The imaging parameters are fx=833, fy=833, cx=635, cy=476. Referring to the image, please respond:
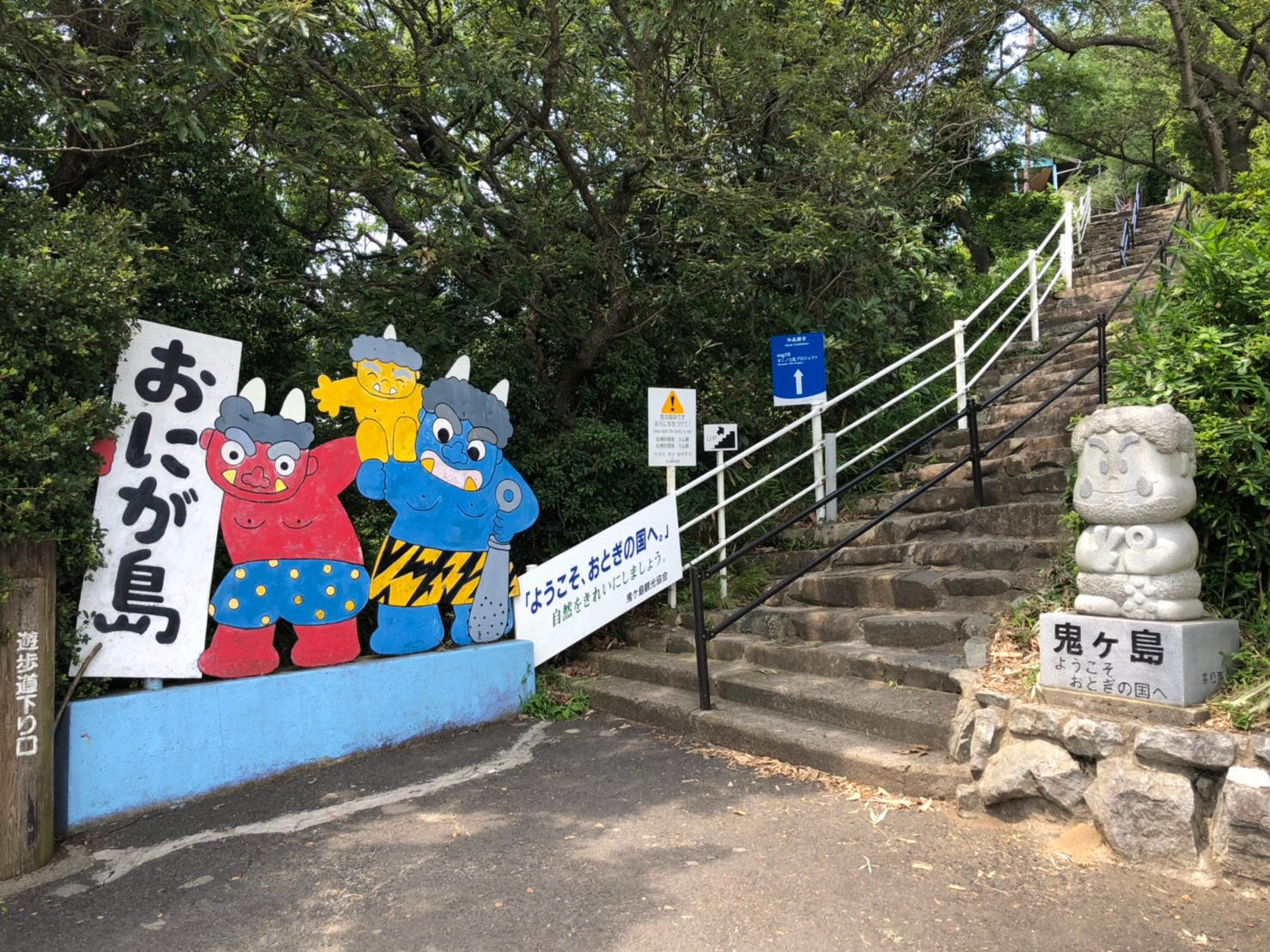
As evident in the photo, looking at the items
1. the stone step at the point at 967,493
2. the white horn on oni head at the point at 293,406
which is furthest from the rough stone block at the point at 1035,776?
the white horn on oni head at the point at 293,406

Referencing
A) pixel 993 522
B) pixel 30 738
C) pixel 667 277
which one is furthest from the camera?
pixel 667 277

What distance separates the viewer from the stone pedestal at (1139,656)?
10.2ft

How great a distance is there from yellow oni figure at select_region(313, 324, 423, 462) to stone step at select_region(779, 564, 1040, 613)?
2993mm

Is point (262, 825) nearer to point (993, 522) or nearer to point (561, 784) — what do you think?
point (561, 784)

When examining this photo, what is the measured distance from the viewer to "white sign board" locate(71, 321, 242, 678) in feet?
13.3

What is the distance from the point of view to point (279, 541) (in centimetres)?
466

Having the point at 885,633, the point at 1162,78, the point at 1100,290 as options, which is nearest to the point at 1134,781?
the point at 885,633

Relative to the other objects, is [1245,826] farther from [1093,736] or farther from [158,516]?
[158,516]

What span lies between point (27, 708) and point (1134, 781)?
4452mm

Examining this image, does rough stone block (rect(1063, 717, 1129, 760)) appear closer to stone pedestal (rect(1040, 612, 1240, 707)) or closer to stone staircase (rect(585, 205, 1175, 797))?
stone pedestal (rect(1040, 612, 1240, 707))

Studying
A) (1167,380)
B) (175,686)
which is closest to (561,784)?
(175,686)

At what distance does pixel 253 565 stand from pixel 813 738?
10.3ft

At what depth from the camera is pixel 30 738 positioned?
3.54 m

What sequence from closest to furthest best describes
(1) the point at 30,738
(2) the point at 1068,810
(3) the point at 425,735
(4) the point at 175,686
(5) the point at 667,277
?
(2) the point at 1068,810
(1) the point at 30,738
(4) the point at 175,686
(3) the point at 425,735
(5) the point at 667,277
